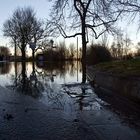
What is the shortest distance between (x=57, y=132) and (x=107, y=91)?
27.6 ft

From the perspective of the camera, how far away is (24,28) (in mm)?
80938

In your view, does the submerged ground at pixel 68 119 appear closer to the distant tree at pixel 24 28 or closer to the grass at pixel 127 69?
the grass at pixel 127 69

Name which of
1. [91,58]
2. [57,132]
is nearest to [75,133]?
[57,132]

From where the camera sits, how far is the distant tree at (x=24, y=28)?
8112 cm

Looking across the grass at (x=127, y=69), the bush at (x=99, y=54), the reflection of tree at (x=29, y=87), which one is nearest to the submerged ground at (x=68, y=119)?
the reflection of tree at (x=29, y=87)

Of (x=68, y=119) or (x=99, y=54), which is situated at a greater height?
(x=99, y=54)

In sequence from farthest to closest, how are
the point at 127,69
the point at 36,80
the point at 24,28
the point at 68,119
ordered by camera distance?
the point at 24,28 < the point at 36,80 < the point at 127,69 < the point at 68,119

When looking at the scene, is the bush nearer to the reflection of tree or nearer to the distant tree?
the reflection of tree

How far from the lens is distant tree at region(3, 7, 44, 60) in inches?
3194

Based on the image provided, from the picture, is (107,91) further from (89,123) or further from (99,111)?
(89,123)

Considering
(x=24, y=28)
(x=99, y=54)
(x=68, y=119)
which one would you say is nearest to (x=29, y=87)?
(x=68, y=119)

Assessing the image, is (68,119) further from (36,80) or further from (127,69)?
(36,80)

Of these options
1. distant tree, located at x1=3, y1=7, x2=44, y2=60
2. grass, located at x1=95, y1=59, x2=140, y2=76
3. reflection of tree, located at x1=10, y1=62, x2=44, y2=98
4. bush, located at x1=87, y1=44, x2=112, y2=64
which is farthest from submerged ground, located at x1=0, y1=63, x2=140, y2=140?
distant tree, located at x1=3, y1=7, x2=44, y2=60

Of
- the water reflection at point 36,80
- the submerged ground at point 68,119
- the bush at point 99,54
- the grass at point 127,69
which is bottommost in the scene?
the water reflection at point 36,80
